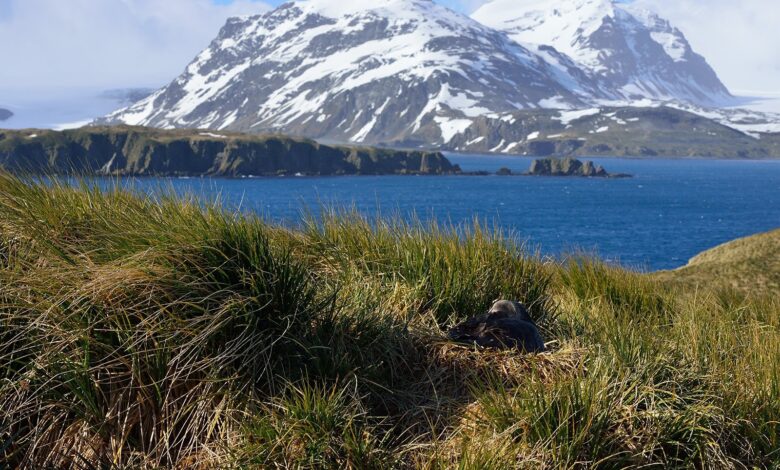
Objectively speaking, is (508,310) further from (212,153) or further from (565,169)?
(565,169)

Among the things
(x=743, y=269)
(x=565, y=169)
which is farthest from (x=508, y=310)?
(x=565, y=169)

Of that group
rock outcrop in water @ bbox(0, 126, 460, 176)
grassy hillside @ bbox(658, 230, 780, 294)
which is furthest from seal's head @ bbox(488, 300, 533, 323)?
rock outcrop in water @ bbox(0, 126, 460, 176)

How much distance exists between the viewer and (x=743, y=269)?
60.8 feet

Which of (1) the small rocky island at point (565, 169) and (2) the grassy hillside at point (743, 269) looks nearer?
(2) the grassy hillside at point (743, 269)

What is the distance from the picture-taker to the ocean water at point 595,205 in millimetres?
65000

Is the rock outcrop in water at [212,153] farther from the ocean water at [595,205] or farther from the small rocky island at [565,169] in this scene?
the small rocky island at [565,169]

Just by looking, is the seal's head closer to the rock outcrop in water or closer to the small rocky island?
the rock outcrop in water

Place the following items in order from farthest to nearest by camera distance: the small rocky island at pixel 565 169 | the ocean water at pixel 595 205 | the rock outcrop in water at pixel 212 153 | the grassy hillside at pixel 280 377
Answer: the small rocky island at pixel 565 169
the rock outcrop in water at pixel 212 153
the ocean water at pixel 595 205
the grassy hillside at pixel 280 377

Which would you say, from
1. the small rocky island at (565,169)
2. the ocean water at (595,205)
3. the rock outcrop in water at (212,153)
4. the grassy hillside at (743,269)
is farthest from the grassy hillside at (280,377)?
the small rocky island at (565,169)

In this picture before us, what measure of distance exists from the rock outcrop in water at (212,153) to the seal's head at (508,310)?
235ft

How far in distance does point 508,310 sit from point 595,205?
105119 mm

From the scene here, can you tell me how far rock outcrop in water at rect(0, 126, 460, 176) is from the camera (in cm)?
9215

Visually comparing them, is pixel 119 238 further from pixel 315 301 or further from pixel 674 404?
pixel 674 404

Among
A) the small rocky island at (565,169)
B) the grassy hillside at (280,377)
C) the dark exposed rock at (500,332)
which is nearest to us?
the grassy hillside at (280,377)
